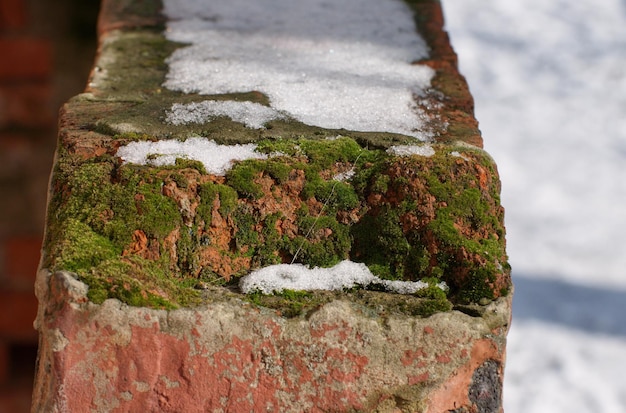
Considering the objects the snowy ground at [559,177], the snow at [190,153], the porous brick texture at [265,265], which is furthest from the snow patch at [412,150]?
the snowy ground at [559,177]

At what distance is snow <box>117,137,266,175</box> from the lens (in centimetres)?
146

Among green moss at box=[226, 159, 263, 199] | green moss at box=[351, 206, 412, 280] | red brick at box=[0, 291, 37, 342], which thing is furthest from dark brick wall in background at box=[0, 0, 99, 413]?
green moss at box=[351, 206, 412, 280]

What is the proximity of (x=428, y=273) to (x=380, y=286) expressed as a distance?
0.08 m

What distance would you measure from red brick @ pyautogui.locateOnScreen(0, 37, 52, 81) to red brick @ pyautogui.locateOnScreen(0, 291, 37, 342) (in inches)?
27.3

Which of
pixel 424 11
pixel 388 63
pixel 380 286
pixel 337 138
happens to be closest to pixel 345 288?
pixel 380 286

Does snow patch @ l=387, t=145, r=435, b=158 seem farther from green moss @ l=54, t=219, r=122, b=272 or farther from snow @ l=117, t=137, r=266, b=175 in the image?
green moss @ l=54, t=219, r=122, b=272

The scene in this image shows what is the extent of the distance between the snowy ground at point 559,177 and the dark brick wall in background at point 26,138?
168 centimetres

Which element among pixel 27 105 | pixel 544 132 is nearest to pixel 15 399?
pixel 27 105

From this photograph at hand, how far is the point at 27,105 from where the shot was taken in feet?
9.18

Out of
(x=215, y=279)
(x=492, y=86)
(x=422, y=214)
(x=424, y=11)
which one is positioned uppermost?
(x=424, y=11)

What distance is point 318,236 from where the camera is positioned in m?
1.43

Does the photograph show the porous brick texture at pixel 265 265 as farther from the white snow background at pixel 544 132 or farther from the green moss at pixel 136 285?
the white snow background at pixel 544 132

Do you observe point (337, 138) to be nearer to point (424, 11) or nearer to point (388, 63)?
point (388, 63)

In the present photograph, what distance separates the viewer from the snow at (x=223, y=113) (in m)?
1.66
